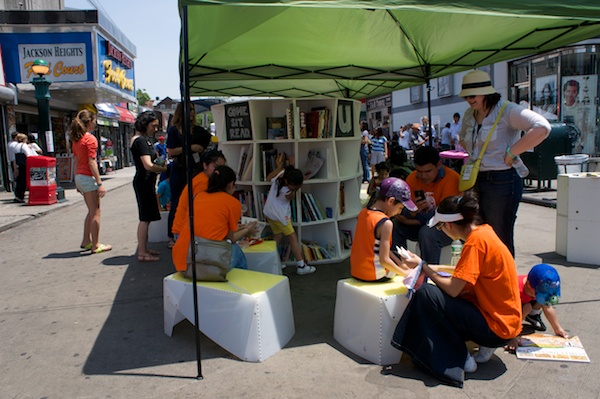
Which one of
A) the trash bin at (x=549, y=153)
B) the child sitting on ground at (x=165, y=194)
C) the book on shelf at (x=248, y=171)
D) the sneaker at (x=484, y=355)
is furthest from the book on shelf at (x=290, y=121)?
the trash bin at (x=549, y=153)

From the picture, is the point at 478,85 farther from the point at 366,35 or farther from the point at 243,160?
the point at 243,160

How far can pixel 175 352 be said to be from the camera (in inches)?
147

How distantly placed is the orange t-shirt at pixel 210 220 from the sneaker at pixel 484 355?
7.02ft

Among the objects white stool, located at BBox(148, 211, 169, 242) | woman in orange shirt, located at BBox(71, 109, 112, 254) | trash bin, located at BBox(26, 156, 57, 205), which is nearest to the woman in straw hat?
woman in orange shirt, located at BBox(71, 109, 112, 254)

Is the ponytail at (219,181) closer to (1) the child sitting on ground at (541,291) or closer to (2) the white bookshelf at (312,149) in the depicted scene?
(2) the white bookshelf at (312,149)

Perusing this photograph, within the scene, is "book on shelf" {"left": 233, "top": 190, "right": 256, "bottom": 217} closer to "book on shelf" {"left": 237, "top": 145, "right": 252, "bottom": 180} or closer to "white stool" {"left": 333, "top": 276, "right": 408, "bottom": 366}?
"book on shelf" {"left": 237, "top": 145, "right": 252, "bottom": 180}

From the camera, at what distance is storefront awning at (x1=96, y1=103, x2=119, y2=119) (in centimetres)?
2383

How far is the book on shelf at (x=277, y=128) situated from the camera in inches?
232

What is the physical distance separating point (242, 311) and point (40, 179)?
10.9 meters

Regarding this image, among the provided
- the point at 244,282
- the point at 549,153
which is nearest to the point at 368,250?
the point at 244,282

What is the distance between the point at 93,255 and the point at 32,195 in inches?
262

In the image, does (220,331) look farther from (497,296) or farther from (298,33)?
(298,33)

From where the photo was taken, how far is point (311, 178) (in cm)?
602

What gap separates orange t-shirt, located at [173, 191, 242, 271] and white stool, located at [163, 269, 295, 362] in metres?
0.22
